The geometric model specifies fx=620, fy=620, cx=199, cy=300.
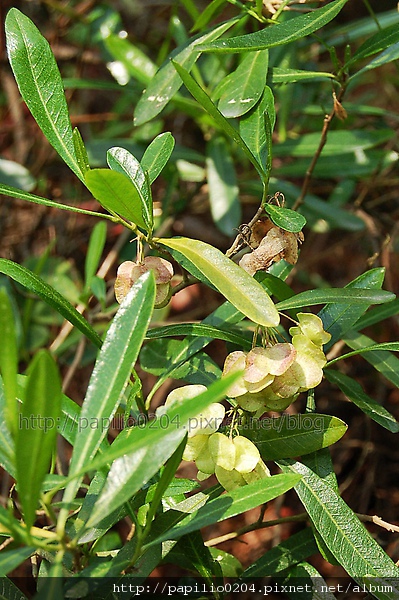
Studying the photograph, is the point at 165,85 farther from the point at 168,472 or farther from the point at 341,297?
the point at 168,472

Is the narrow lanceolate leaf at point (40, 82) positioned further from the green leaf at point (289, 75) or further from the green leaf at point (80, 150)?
the green leaf at point (289, 75)

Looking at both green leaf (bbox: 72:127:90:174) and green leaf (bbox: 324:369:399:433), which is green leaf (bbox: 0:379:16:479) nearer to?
green leaf (bbox: 72:127:90:174)

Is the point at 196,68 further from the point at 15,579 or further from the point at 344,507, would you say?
the point at 15,579

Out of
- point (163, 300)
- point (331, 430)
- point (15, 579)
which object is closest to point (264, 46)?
point (163, 300)

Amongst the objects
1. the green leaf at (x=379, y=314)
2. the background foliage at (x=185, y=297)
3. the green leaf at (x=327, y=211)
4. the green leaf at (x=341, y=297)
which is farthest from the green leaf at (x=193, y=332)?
the green leaf at (x=327, y=211)

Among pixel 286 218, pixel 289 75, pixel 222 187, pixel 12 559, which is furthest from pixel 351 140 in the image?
pixel 12 559
